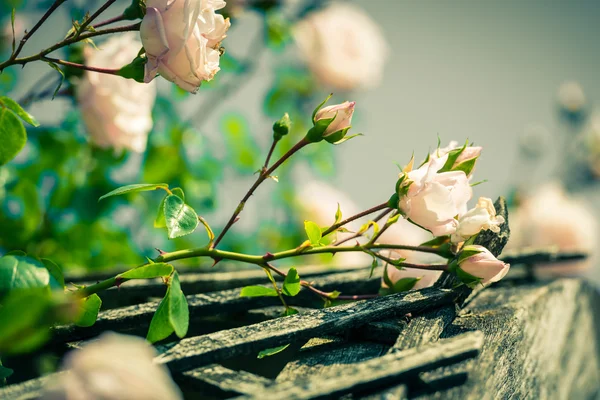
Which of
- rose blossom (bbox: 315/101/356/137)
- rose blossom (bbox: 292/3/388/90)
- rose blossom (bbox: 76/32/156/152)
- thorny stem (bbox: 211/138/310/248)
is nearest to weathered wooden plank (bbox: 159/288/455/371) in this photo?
thorny stem (bbox: 211/138/310/248)

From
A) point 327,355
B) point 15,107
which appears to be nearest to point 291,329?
point 327,355

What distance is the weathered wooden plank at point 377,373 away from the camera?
516mm

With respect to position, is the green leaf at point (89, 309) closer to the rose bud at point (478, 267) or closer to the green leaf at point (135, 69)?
the green leaf at point (135, 69)

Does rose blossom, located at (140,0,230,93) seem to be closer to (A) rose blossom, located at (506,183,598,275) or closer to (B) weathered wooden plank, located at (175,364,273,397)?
(B) weathered wooden plank, located at (175,364,273,397)

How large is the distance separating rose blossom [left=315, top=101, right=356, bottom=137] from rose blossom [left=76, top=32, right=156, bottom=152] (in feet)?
1.66

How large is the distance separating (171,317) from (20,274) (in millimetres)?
143

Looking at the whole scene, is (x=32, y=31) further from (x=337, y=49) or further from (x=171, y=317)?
(x=337, y=49)

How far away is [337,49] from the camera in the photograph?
2002 millimetres

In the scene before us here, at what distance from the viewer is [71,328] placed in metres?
0.75

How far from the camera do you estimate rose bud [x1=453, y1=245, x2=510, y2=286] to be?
703mm

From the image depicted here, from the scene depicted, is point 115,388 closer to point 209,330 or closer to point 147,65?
point 147,65

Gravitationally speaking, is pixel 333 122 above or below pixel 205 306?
above

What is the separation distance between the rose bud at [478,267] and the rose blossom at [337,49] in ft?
4.43

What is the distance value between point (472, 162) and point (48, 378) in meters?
0.52
